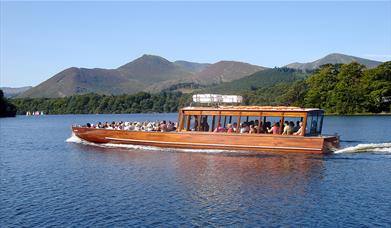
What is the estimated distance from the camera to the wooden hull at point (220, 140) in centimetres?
3678

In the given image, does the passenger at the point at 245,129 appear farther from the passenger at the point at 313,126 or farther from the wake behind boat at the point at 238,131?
the passenger at the point at 313,126

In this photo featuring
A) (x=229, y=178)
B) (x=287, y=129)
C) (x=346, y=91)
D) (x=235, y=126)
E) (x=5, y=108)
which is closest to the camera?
(x=229, y=178)

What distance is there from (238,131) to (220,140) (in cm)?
160

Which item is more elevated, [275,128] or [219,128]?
[275,128]

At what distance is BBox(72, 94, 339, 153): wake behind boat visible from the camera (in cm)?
3719

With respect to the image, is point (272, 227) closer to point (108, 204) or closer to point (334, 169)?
point (108, 204)

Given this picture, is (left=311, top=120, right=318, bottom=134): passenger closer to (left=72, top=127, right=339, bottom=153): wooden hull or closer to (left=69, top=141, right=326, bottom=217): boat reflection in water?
(left=72, top=127, right=339, bottom=153): wooden hull

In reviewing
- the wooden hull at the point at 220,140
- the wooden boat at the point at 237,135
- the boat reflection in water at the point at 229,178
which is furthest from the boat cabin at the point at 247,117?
the boat reflection in water at the point at 229,178

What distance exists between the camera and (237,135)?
38.8m

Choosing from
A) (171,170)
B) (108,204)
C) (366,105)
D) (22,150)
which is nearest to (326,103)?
(366,105)

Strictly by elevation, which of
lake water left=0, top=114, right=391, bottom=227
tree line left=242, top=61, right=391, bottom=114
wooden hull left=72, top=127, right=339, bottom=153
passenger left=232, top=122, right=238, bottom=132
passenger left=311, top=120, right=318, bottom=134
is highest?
tree line left=242, top=61, right=391, bottom=114

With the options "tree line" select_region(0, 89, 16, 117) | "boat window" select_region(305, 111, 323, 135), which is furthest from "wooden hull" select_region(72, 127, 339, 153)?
"tree line" select_region(0, 89, 16, 117)

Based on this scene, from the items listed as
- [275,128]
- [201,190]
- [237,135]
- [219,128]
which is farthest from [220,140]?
[201,190]

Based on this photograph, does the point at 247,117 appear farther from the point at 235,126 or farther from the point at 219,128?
the point at 219,128
